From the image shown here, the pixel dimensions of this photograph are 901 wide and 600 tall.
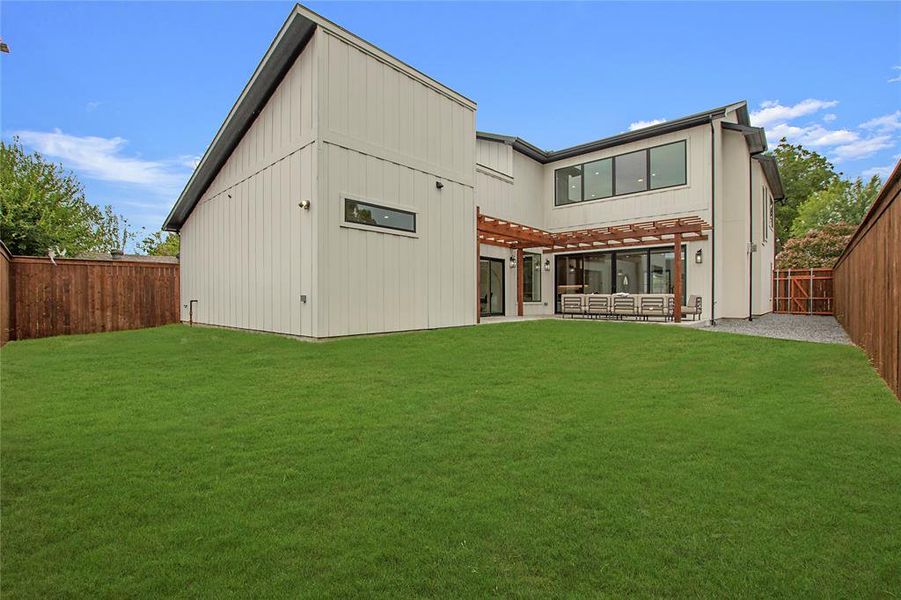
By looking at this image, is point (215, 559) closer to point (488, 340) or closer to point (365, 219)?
point (488, 340)

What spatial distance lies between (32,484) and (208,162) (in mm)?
11186

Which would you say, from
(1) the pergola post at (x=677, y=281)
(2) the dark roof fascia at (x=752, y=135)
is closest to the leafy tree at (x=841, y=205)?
(2) the dark roof fascia at (x=752, y=135)

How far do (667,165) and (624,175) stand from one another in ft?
4.57

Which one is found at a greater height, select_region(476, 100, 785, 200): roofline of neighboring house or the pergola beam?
select_region(476, 100, 785, 200): roofline of neighboring house

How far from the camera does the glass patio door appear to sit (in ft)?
50.3

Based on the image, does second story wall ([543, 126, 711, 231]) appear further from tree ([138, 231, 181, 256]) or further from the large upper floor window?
tree ([138, 231, 181, 256])

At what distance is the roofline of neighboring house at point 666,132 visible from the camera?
44.5 feet

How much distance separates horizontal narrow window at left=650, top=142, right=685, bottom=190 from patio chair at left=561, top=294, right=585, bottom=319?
14.9 feet

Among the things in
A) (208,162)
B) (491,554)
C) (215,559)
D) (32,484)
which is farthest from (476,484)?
(208,162)

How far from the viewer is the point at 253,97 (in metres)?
10.2

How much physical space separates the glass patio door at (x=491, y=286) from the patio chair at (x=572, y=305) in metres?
2.39

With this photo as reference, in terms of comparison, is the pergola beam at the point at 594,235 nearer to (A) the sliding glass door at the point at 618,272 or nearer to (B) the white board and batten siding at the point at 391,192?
(A) the sliding glass door at the point at 618,272

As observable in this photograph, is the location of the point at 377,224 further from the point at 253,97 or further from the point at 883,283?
the point at 883,283

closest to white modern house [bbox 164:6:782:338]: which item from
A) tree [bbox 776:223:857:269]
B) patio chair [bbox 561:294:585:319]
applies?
patio chair [bbox 561:294:585:319]
